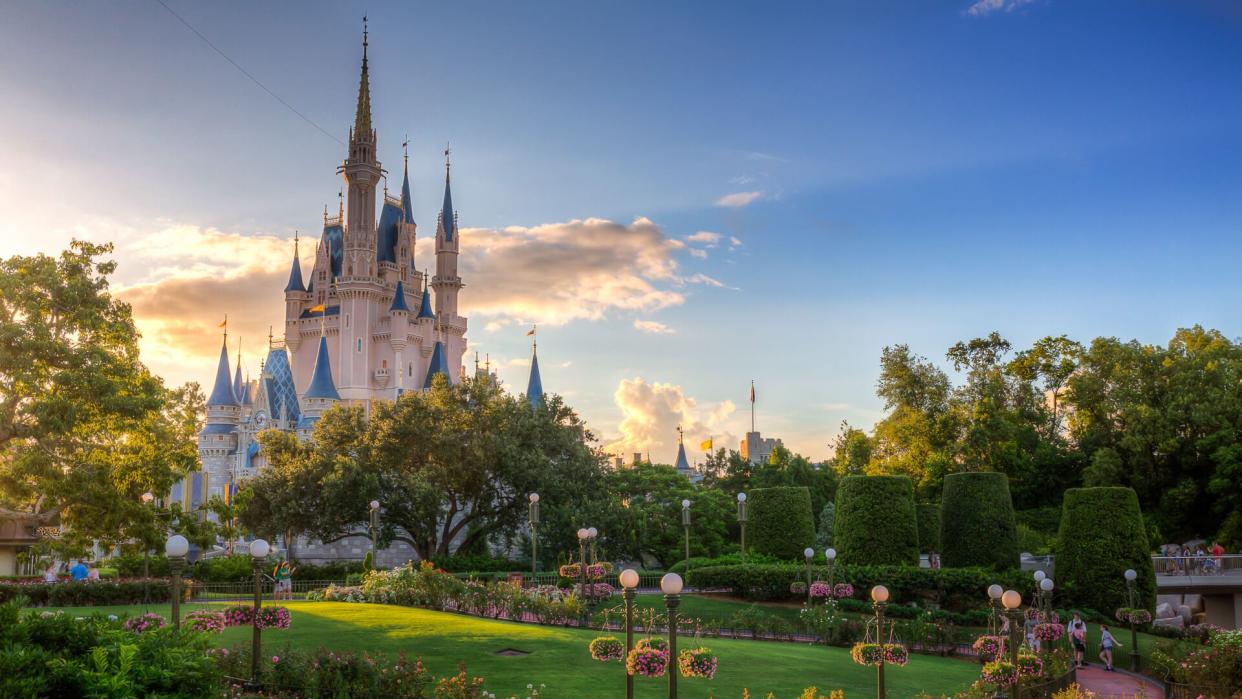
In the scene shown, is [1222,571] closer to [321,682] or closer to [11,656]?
[321,682]

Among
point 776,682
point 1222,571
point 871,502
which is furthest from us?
point 1222,571

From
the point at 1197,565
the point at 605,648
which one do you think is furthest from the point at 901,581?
the point at 605,648

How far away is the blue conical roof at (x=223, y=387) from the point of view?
226ft

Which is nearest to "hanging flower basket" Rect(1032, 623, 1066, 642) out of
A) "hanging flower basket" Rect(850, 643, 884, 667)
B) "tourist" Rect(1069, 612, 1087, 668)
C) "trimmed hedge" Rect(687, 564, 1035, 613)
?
"tourist" Rect(1069, 612, 1087, 668)

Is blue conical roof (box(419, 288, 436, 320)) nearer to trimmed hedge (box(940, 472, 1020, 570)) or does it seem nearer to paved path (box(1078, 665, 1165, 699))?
trimmed hedge (box(940, 472, 1020, 570))

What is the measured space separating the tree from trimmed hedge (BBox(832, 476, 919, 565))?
65.7ft

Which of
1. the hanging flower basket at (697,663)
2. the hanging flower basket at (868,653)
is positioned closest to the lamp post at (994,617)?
the hanging flower basket at (868,653)

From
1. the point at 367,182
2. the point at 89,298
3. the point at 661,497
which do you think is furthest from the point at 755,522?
the point at 367,182

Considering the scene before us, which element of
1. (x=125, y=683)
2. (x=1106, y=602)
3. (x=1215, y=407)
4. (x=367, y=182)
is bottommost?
(x=1106, y=602)

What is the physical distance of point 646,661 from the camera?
1148cm

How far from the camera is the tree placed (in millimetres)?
22078

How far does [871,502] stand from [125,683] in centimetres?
2575

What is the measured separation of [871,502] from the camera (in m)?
31.0

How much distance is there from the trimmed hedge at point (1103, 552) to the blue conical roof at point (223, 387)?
188ft
